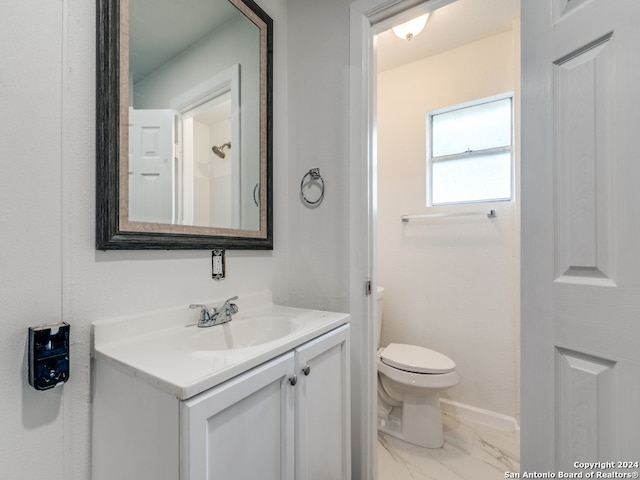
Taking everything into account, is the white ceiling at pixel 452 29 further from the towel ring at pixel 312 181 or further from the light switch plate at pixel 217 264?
the light switch plate at pixel 217 264

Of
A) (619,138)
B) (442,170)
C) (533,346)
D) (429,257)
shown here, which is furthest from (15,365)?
(442,170)

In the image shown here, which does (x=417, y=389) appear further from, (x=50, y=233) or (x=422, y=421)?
(x=50, y=233)

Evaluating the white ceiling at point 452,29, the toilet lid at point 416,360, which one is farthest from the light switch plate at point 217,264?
the white ceiling at point 452,29

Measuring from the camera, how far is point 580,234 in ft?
2.29

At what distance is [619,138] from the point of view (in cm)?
63

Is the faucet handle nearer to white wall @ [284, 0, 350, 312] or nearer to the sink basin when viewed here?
the sink basin

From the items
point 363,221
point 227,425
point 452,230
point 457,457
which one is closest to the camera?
point 227,425

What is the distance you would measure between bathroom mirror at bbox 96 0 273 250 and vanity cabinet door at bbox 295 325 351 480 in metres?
0.53

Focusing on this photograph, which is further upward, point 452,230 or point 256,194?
point 256,194

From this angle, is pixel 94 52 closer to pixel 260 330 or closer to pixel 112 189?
pixel 112 189

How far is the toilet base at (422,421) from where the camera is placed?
5.18 feet

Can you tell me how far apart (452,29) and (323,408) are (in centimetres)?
218

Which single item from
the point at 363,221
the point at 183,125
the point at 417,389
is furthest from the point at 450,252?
the point at 183,125

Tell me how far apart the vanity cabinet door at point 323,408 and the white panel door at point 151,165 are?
2.08ft
